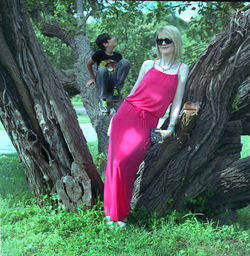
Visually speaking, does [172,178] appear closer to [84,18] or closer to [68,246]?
[68,246]

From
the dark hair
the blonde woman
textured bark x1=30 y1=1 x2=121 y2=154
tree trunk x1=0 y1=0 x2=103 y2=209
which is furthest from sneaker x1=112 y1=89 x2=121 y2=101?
the blonde woman

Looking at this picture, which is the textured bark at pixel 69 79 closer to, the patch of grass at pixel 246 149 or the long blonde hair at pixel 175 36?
the long blonde hair at pixel 175 36

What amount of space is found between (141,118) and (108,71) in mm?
1637

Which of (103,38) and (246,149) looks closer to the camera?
(103,38)

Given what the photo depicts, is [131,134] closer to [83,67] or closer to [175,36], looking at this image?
[175,36]

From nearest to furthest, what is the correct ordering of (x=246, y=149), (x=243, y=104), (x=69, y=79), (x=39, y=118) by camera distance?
(x=39, y=118)
(x=243, y=104)
(x=69, y=79)
(x=246, y=149)

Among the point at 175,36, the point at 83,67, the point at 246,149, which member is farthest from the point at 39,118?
the point at 246,149

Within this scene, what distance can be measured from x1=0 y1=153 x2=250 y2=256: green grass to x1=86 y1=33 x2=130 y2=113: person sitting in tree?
1793mm

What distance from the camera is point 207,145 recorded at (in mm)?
3799

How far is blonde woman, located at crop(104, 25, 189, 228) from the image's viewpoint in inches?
132

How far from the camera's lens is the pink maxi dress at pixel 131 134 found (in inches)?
132

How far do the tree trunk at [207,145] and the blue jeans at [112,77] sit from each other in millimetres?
1285

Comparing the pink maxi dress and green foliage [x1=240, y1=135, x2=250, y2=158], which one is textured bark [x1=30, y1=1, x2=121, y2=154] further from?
green foliage [x1=240, y1=135, x2=250, y2=158]

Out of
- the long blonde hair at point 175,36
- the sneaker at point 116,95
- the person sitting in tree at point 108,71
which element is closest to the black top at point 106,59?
the person sitting in tree at point 108,71
